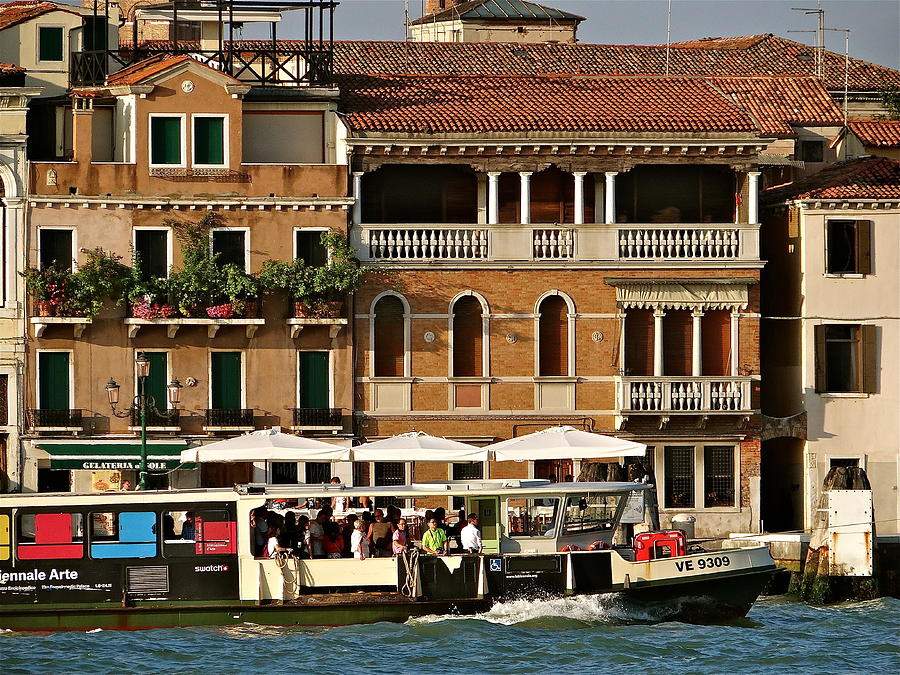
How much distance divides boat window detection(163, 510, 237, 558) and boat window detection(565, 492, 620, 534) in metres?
5.29

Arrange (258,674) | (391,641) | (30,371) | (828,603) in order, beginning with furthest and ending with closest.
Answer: (30,371), (828,603), (391,641), (258,674)

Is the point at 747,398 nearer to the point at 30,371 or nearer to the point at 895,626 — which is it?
the point at 895,626

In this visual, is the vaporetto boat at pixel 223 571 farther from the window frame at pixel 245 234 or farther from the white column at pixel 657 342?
the window frame at pixel 245 234

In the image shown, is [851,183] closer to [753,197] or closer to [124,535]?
[753,197]

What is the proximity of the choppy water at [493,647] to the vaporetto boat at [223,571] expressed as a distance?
290 millimetres

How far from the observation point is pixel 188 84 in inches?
1623

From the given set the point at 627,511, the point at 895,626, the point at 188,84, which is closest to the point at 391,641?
the point at 627,511

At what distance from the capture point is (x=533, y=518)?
3369cm

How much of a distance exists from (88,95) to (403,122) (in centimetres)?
607

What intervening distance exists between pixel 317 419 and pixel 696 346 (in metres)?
7.48

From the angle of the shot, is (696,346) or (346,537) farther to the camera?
→ (696,346)

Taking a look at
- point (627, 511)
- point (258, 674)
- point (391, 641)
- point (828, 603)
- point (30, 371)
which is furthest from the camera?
point (30, 371)

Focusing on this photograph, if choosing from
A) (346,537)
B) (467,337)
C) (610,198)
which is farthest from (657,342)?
(346,537)

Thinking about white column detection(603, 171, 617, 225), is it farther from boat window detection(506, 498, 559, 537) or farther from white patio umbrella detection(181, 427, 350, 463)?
boat window detection(506, 498, 559, 537)
